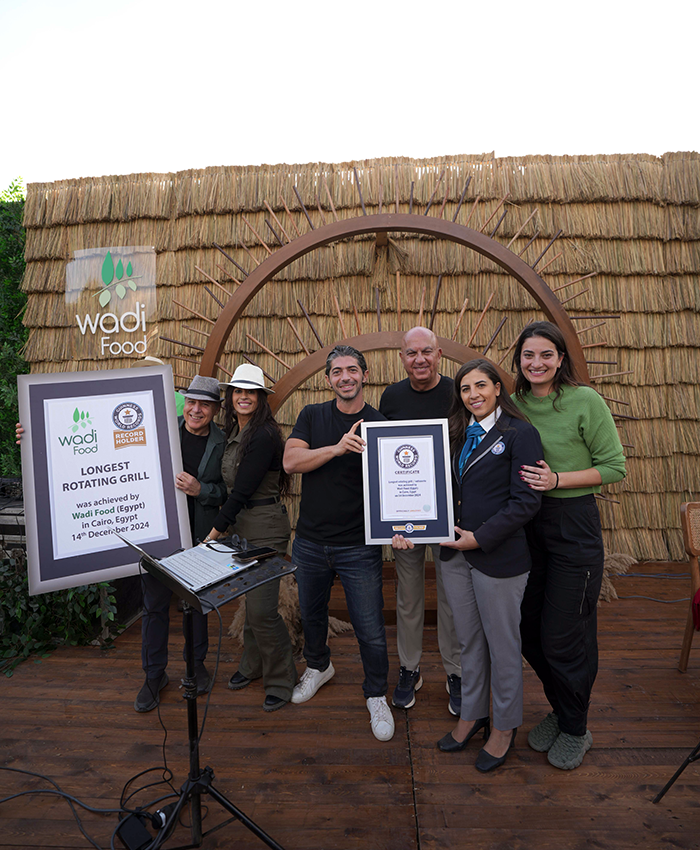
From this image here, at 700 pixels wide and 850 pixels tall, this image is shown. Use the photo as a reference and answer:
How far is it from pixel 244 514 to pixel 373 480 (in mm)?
755

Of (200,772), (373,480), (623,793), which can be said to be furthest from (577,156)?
(200,772)

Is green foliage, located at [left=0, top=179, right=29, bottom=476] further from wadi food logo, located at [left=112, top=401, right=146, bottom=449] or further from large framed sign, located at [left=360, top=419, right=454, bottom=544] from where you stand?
large framed sign, located at [left=360, top=419, right=454, bottom=544]

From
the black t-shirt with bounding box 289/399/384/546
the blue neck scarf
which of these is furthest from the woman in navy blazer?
the black t-shirt with bounding box 289/399/384/546

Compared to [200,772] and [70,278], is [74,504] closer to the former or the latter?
[200,772]

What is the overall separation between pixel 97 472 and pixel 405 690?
1.80m

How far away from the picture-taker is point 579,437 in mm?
2025

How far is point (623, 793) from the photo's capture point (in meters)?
1.94

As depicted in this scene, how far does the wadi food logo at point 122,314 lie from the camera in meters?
4.71

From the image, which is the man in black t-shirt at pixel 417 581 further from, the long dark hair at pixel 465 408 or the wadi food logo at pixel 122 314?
the wadi food logo at pixel 122 314

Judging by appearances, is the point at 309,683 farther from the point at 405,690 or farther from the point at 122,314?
the point at 122,314

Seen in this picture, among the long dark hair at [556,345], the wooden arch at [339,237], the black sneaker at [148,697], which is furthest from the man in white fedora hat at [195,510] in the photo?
the long dark hair at [556,345]

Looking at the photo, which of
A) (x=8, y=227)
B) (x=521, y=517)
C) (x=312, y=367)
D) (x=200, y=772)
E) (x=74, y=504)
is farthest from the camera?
(x=8, y=227)

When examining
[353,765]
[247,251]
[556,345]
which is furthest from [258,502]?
[247,251]

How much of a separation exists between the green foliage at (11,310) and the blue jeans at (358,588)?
381cm
